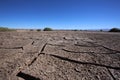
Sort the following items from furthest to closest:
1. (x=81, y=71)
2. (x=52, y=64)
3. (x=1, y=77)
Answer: (x=52, y=64) < (x=81, y=71) < (x=1, y=77)

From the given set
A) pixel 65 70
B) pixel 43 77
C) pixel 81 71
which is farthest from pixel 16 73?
pixel 81 71

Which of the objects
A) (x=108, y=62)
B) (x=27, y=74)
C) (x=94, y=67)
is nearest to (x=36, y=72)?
(x=27, y=74)

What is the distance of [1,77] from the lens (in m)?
0.72

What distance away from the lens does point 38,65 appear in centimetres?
92

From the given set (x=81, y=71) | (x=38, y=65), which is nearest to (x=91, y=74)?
(x=81, y=71)

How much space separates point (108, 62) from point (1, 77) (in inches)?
31.6

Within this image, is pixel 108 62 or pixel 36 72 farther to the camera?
pixel 108 62

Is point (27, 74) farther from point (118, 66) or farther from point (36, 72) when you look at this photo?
point (118, 66)

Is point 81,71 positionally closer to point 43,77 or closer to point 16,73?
point 43,77

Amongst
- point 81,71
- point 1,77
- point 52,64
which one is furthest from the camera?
point 52,64

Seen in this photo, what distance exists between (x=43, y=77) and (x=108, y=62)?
1.86 ft

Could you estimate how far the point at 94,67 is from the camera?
91cm

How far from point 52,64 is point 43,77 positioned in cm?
23

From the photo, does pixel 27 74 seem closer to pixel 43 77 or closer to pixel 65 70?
pixel 43 77
